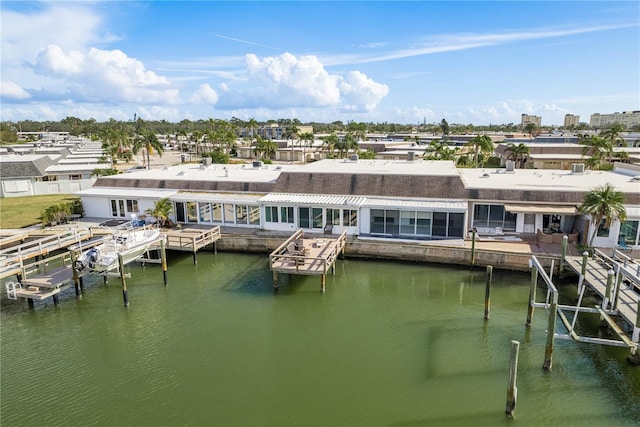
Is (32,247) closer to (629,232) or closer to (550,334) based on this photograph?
(550,334)

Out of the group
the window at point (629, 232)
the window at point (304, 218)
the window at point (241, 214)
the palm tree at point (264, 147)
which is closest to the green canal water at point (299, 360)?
the window at point (304, 218)

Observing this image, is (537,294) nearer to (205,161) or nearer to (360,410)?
(360,410)

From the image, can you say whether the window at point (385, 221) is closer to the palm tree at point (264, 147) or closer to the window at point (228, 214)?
the window at point (228, 214)

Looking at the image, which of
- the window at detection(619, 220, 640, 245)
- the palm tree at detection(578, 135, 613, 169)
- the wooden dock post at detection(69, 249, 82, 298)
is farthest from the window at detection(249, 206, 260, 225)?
the palm tree at detection(578, 135, 613, 169)

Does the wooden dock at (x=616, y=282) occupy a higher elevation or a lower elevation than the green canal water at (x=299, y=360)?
higher

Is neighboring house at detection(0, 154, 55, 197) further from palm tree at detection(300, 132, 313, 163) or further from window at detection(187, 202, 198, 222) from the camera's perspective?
palm tree at detection(300, 132, 313, 163)
